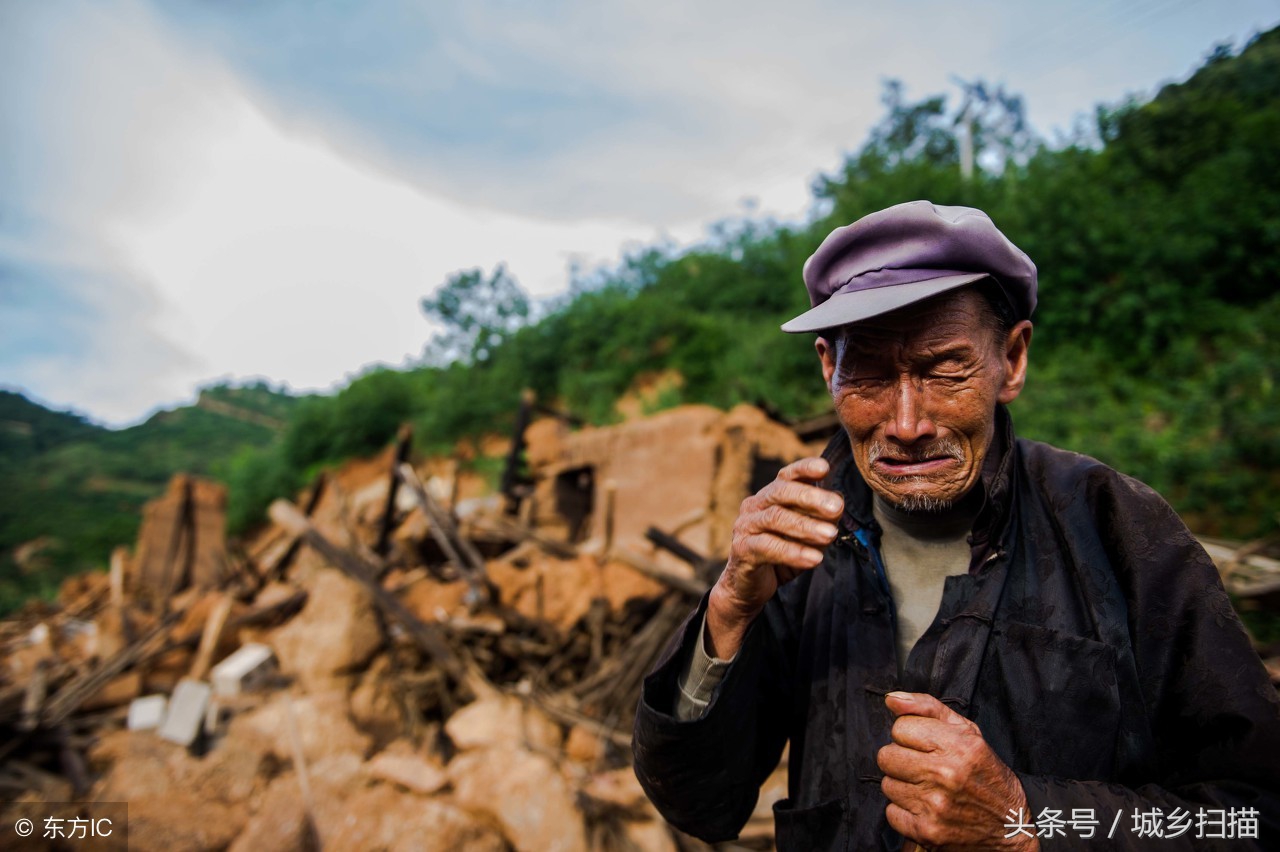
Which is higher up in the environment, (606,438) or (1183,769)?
(606,438)

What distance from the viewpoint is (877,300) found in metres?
1.17

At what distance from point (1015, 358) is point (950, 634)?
648mm

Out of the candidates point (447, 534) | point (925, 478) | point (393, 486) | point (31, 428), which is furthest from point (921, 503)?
point (31, 428)

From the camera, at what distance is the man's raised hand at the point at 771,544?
1135 mm

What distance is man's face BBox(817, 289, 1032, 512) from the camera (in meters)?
1.22

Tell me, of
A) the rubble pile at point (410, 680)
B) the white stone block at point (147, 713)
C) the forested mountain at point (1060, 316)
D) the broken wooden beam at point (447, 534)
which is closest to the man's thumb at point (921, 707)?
the rubble pile at point (410, 680)

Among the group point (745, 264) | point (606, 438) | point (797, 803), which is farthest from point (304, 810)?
point (745, 264)

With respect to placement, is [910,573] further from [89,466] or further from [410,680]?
[89,466]

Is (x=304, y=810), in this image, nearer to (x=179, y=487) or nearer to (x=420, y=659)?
(x=420, y=659)

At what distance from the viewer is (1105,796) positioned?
0.95 metres

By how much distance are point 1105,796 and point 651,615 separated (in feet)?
15.1

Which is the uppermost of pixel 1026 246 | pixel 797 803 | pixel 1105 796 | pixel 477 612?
pixel 1026 246

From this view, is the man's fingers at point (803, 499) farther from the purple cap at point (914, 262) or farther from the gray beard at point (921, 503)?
the purple cap at point (914, 262)

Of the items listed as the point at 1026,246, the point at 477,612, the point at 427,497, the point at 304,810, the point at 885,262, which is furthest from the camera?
the point at 1026,246
